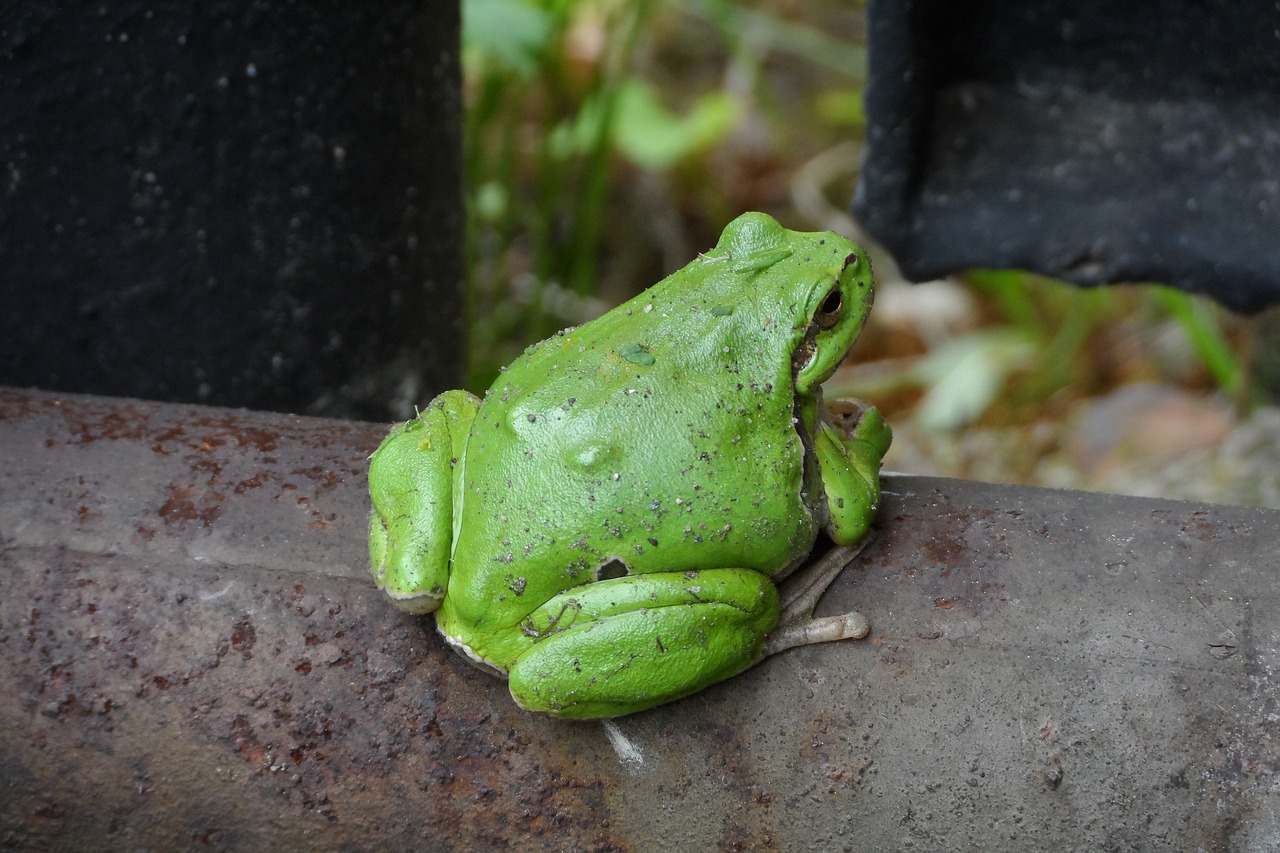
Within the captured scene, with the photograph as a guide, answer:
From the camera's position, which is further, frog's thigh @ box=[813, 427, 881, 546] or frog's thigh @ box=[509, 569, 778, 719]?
frog's thigh @ box=[813, 427, 881, 546]

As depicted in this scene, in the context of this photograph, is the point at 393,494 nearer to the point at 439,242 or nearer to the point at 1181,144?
the point at 439,242

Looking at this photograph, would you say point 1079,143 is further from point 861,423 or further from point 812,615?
point 812,615

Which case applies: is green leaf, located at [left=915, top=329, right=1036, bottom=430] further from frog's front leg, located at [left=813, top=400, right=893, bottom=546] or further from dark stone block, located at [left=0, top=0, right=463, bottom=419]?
frog's front leg, located at [left=813, top=400, right=893, bottom=546]

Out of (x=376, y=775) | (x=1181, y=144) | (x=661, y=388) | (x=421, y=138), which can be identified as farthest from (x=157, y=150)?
(x=1181, y=144)

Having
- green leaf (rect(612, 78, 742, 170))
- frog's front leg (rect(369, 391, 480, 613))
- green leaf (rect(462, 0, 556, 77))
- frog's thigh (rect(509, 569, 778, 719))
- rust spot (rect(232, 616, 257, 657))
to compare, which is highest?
frog's front leg (rect(369, 391, 480, 613))

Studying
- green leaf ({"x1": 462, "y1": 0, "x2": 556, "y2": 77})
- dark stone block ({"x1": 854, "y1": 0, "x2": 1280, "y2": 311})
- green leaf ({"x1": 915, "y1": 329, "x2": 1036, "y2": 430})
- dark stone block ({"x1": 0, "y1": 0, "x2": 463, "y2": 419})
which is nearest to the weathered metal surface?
dark stone block ({"x1": 0, "y1": 0, "x2": 463, "y2": 419})

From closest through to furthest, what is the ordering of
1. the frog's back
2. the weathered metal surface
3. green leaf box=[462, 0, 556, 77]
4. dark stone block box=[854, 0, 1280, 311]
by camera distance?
the weathered metal surface, the frog's back, dark stone block box=[854, 0, 1280, 311], green leaf box=[462, 0, 556, 77]
